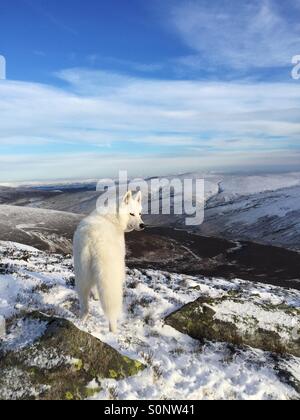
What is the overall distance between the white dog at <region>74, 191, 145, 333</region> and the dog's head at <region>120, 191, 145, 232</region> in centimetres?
56

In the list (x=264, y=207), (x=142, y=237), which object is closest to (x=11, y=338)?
(x=142, y=237)

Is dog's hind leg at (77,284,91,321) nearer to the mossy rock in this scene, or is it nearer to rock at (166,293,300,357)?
the mossy rock

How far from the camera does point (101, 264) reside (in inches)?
386

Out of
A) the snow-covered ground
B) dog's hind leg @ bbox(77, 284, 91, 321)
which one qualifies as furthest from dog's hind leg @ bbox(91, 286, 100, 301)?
dog's hind leg @ bbox(77, 284, 91, 321)

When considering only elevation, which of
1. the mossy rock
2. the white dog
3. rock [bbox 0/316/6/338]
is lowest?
the mossy rock

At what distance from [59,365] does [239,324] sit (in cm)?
581

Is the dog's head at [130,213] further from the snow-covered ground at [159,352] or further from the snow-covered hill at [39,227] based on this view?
the snow-covered hill at [39,227]

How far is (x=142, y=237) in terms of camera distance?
267 ft

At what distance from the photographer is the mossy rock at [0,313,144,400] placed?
738cm

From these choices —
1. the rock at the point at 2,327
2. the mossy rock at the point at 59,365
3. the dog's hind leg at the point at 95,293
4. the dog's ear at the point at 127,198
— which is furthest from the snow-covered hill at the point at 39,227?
the mossy rock at the point at 59,365

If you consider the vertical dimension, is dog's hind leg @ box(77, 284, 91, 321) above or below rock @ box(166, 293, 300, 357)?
above

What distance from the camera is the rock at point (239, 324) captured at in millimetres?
11258

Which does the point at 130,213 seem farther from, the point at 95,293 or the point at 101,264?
the point at 101,264
